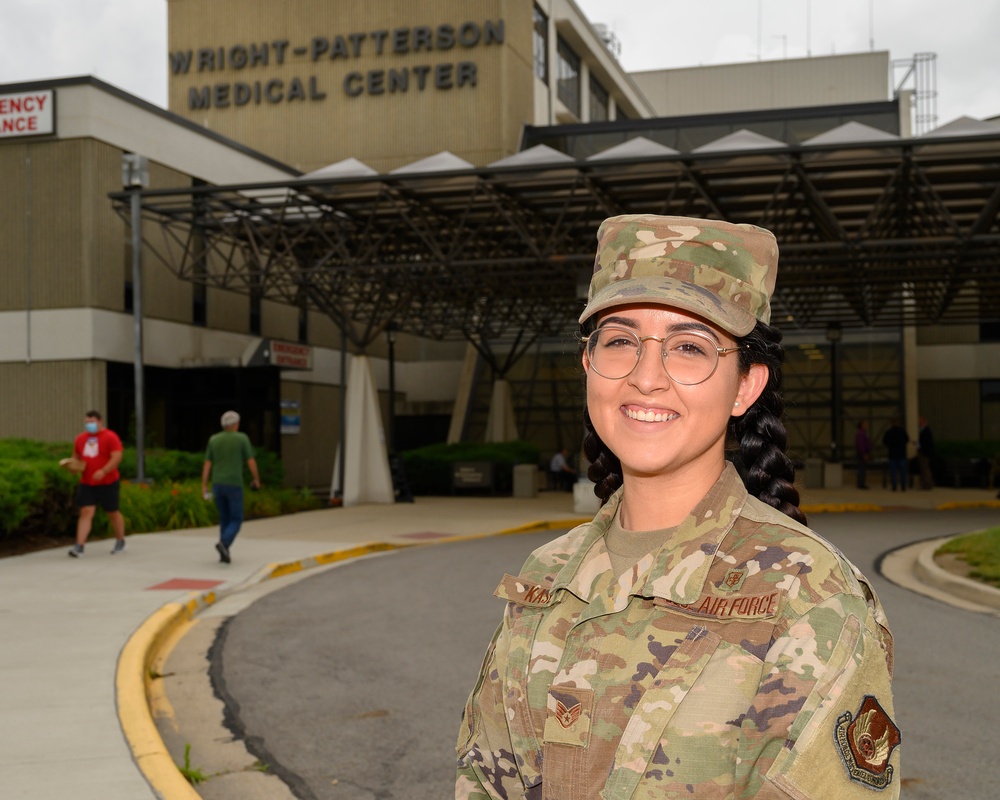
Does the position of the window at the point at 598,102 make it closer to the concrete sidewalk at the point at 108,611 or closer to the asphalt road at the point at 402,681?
the concrete sidewalk at the point at 108,611

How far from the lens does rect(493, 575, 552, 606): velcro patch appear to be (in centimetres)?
212

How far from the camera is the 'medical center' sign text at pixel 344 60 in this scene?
3841 centimetres

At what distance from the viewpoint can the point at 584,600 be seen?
80.6 inches

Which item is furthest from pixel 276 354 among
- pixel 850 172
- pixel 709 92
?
pixel 709 92

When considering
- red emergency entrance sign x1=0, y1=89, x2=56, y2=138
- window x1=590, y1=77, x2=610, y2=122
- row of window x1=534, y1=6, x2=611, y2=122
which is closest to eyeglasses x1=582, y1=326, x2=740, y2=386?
red emergency entrance sign x1=0, y1=89, x2=56, y2=138

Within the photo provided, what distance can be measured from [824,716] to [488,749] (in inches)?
27.4

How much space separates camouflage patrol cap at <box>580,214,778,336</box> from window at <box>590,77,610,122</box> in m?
51.0

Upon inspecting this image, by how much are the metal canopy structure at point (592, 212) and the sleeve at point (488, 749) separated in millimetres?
17806

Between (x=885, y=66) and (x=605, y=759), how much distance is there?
7024 cm

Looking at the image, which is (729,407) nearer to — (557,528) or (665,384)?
(665,384)

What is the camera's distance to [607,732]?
1917mm

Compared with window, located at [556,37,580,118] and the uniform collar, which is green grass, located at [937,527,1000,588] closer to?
the uniform collar

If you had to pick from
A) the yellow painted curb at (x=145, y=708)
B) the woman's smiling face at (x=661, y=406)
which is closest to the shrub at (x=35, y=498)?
the yellow painted curb at (x=145, y=708)

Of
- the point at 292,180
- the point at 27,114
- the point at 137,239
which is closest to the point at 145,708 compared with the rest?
the point at 292,180
